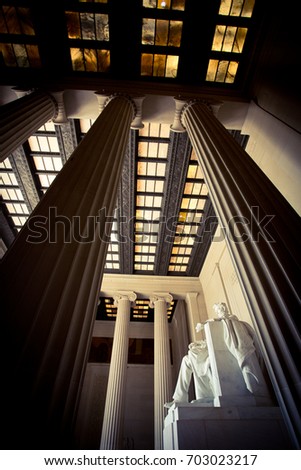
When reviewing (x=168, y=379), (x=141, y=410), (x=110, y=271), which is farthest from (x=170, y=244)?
(x=141, y=410)

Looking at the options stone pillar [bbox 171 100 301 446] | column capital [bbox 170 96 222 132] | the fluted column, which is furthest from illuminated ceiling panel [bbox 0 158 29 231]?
stone pillar [bbox 171 100 301 446]

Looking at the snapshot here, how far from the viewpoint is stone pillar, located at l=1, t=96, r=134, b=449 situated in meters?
1.24

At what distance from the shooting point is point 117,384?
30.2ft

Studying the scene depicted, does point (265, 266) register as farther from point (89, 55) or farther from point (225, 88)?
point (89, 55)

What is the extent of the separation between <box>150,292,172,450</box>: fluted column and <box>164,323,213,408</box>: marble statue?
390 cm

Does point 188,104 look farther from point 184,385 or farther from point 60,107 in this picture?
point 184,385

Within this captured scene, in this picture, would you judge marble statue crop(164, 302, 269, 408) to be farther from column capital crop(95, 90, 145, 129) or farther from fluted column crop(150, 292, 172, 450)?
column capital crop(95, 90, 145, 129)

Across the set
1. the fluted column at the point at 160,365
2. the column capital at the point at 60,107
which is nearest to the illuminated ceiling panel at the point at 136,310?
the fluted column at the point at 160,365

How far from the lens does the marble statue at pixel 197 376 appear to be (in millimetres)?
4457

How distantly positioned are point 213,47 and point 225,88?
1176mm

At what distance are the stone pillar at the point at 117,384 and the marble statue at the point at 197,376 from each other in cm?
507

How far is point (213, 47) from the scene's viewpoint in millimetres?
6453

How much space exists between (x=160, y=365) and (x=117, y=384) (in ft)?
6.72

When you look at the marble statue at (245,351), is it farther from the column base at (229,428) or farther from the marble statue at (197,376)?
the marble statue at (197,376)
